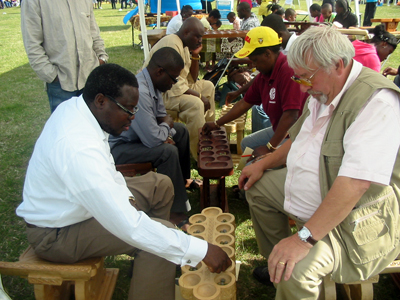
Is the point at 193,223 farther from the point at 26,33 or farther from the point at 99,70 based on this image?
the point at 26,33

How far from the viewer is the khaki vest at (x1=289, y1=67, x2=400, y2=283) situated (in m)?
1.84

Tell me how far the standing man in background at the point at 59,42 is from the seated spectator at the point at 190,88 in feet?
2.53

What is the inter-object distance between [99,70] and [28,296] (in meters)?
1.78

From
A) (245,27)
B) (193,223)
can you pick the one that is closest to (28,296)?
(193,223)

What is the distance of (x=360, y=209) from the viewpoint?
1847mm

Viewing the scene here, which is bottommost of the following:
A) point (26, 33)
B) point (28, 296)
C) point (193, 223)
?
point (28, 296)

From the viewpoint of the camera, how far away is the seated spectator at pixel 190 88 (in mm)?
4430

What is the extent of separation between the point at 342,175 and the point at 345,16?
914 centimetres

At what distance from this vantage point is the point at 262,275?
8.77 ft

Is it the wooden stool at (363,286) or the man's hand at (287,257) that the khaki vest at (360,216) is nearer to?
the wooden stool at (363,286)

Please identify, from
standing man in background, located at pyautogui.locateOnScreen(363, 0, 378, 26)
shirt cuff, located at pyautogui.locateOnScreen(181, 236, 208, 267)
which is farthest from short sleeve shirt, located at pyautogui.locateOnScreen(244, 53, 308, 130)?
standing man in background, located at pyautogui.locateOnScreen(363, 0, 378, 26)

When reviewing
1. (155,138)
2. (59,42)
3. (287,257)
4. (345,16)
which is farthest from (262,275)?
(345,16)

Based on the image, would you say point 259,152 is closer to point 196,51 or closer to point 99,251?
point 99,251

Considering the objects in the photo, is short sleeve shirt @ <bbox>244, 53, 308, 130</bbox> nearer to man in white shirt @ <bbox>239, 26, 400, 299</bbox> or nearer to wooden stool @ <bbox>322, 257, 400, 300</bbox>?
man in white shirt @ <bbox>239, 26, 400, 299</bbox>
